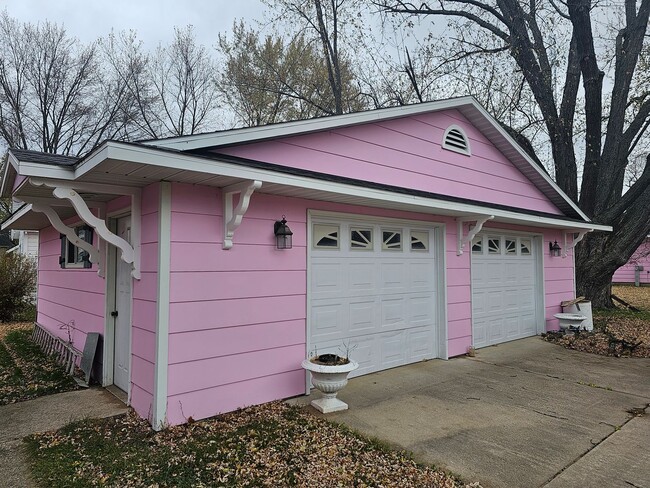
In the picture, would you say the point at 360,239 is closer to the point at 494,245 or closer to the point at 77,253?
the point at 494,245

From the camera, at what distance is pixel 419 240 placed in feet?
20.1

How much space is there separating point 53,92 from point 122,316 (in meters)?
17.0

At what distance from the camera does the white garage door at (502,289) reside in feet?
23.0

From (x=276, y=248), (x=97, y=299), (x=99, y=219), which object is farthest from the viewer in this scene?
(x=97, y=299)

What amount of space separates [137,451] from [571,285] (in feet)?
30.2

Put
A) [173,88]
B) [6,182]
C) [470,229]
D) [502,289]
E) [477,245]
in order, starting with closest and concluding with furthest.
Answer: [6,182] < [470,229] < [477,245] < [502,289] < [173,88]

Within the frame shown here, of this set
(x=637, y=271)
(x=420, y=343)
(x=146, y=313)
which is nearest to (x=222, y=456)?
(x=146, y=313)

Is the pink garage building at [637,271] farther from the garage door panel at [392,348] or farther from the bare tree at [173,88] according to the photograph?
the bare tree at [173,88]

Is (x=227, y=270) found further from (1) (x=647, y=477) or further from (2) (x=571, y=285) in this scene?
(2) (x=571, y=285)

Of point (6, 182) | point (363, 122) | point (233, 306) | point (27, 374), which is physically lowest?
point (27, 374)

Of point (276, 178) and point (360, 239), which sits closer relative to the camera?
point (276, 178)

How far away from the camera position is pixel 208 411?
3.86m

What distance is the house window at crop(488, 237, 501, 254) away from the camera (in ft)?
24.1

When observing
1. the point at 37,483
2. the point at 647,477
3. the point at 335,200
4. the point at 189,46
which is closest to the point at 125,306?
the point at 37,483
